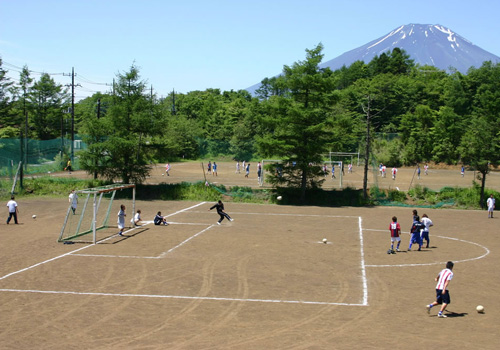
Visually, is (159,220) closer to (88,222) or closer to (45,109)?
(88,222)

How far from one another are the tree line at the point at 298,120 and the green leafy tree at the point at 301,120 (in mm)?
84

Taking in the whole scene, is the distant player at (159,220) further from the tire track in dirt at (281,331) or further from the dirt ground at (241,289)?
the tire track in dirt at (281,331)

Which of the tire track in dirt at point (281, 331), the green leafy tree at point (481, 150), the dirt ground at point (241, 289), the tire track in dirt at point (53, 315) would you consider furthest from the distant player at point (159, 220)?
the green leafy tree at point (481, 150)

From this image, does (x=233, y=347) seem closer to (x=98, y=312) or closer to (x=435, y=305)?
(x=98, y=312)

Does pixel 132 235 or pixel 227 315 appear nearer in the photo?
pixel 227 315

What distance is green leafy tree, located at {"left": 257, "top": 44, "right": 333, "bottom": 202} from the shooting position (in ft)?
129

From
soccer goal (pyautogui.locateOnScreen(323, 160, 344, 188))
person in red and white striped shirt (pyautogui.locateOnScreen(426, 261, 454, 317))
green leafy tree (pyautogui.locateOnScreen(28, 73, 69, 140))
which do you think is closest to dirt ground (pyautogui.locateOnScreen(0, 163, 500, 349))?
person in red and white striped shirt (pyautogui.locateOnScreen(426, 261, 454, 317))

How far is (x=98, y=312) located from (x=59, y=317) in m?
1.02

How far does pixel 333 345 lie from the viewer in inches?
443

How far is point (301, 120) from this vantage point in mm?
39812

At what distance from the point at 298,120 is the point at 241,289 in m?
25.6

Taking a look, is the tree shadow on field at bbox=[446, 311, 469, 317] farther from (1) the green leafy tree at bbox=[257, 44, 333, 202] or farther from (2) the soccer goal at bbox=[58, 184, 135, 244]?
(1) the green leafy tree at bbox=[257, 44, 333, 202]

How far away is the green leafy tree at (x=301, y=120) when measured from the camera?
129 feet

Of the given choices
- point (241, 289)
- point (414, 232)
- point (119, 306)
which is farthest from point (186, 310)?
point (414, 232)
